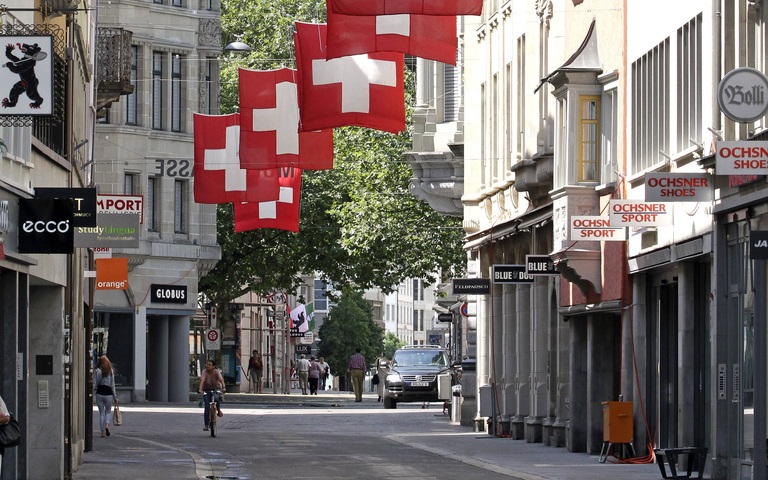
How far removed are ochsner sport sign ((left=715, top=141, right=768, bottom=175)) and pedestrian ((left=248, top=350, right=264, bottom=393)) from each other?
183ft

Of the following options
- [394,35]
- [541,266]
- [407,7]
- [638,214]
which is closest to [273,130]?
[541,266]

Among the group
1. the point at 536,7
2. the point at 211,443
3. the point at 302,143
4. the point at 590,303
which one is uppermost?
the point at 536,7

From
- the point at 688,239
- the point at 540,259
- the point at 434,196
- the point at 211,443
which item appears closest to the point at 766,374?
the point at 688,239

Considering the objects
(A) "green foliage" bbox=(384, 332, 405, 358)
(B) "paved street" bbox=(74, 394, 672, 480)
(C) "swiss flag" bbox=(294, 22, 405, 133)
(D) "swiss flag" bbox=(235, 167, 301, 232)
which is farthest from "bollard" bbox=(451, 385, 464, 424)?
(A) "green foliage" bbox=(384, 332, 405, 358)

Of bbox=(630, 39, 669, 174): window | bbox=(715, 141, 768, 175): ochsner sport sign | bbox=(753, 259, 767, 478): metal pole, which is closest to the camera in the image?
bbox=(715, 141, 768, 175): ochsner sport sign

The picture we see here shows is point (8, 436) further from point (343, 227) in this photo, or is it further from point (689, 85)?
point (343, 227)

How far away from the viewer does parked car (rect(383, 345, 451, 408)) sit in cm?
5653

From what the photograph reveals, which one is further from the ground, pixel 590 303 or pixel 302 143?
pixel 302 143

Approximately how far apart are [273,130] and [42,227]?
449 inches

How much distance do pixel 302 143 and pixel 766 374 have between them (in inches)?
430

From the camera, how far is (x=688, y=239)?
24438mm

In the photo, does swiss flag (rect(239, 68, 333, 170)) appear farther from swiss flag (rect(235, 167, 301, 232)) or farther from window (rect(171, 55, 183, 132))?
window (rect(171, 55, 183, 132))

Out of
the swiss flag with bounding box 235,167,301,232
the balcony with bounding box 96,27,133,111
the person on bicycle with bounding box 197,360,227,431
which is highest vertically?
the balcony with bounding box 96,27,133,111

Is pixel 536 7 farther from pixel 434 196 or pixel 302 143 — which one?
pixel 434 196
